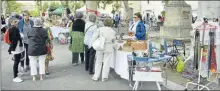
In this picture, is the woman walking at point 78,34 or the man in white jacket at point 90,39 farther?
the woman walking at point 78,34

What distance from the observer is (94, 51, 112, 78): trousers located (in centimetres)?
802

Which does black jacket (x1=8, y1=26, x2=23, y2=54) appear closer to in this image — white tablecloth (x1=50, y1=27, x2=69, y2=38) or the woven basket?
the woven basket

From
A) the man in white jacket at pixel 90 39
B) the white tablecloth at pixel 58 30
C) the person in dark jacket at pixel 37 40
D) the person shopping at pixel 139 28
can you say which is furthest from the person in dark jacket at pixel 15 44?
the white tablecloth at pixel 58 30

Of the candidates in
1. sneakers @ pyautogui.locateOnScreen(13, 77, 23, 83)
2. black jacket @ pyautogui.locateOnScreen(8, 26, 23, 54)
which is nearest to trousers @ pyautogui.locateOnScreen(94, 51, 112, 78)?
sneakers @ pyautogui.locateOnScreen(13, 77, 23, 83)

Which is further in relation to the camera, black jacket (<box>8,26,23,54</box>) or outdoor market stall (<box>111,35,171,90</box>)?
black jacket (<box>8,26,23,54</box>)

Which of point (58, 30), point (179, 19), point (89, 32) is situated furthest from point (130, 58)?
point (179, 19)

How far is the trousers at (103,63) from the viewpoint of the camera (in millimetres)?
8023

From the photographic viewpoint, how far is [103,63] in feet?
26.7

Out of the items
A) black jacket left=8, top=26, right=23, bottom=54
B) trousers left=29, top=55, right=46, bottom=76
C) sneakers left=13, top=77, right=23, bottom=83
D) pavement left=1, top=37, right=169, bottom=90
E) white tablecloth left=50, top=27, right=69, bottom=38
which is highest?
black jacket left=8, top=26, right=23, bottom=54

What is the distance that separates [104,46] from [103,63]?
19.2 inches

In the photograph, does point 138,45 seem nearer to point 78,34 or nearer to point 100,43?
point 100,43

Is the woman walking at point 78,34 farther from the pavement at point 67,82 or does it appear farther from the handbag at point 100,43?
the handbag at point 100,43

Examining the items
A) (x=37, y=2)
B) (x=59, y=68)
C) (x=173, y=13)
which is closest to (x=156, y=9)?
(x=37, y=2)

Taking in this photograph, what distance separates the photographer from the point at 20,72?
911 centimetres
